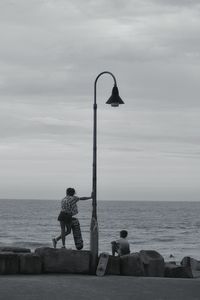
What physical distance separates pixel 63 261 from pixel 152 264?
239cm

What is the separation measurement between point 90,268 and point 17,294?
361 cm

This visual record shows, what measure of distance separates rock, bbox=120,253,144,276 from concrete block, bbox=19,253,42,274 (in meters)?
1.95

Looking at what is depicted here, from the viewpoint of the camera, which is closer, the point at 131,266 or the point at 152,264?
the point at 131,266

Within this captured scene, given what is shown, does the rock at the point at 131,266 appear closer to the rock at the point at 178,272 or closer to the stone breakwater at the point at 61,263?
the stone breakwater at the point at 61,263

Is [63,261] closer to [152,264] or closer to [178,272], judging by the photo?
[152,264]

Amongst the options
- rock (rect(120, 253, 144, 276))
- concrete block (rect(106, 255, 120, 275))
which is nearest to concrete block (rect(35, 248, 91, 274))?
concrete block (rect(106, 255, 120, 275))

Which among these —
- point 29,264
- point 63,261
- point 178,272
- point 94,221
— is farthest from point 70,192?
point 178,272

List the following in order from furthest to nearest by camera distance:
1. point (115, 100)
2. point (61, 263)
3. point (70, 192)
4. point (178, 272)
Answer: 1. point (178, 272)
2. point (70, 192)
3. point (115, 100)
4. point (61, 263)

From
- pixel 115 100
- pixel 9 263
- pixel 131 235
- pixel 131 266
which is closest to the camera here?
pixel 9 263

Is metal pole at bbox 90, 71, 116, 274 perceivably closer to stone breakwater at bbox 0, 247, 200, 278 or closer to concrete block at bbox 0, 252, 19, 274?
stone breakwater at bbox 0, 247, 200, 278

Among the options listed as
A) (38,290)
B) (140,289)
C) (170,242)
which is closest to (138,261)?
(140,289)

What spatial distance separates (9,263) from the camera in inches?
608

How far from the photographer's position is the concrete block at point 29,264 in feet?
51.1

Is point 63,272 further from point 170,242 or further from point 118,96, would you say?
point 170,242
